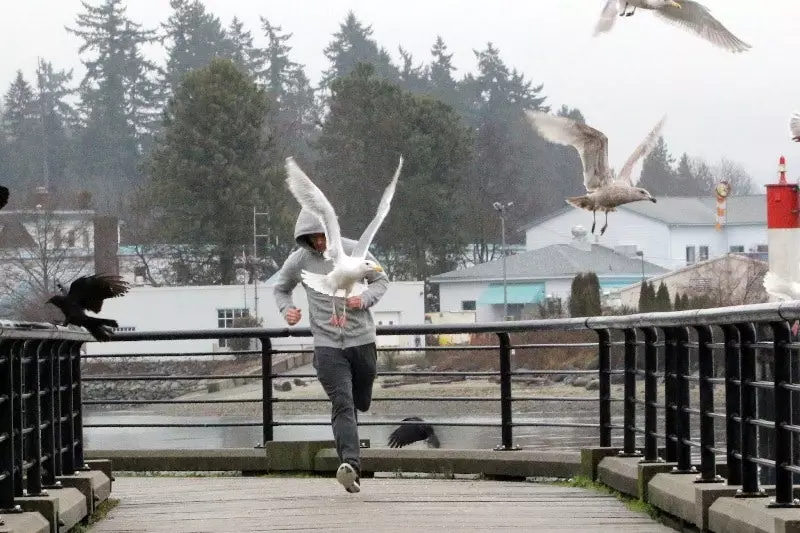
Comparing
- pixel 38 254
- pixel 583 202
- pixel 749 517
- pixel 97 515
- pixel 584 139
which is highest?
pixel 38 254

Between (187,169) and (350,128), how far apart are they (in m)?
10.0

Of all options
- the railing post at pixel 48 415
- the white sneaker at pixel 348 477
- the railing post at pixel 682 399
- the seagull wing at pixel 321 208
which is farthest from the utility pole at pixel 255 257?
the railing post at pixel 682 399

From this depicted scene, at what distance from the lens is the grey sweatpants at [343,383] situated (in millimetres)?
10039

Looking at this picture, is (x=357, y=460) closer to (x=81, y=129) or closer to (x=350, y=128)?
(x=350, y=128)

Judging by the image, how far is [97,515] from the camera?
924cm

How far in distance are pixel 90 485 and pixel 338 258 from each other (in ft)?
6.33

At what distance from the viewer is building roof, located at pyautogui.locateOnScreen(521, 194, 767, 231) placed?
97.4 meters

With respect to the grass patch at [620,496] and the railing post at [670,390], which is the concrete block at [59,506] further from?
the railing post at [670,390]

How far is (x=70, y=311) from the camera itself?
912 cm

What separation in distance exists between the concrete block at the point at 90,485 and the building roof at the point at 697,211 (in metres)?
87.0

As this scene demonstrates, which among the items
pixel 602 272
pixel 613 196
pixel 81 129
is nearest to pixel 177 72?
pixel 81 129

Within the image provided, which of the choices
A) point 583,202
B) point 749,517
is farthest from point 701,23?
point 749,517

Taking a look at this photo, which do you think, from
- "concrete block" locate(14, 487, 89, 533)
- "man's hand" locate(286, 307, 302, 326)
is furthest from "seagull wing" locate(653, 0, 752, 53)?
"concrete block" locate(14, 487, 89, 533)

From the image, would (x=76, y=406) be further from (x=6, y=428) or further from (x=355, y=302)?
(x=6, y=428)
